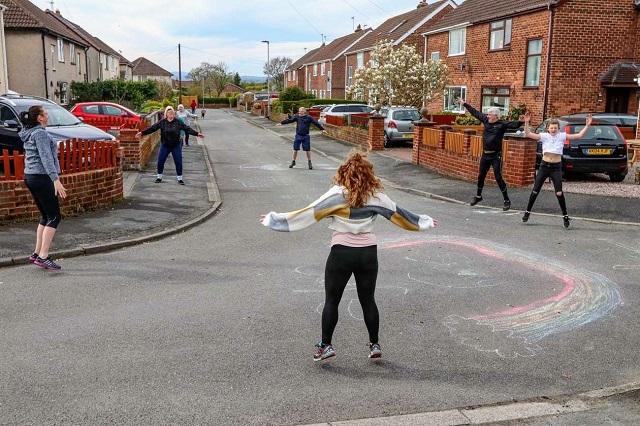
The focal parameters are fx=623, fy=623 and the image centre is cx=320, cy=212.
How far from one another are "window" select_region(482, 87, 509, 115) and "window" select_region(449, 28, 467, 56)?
365cm

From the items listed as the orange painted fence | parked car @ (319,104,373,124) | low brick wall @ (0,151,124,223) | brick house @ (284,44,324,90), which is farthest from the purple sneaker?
brick house @ (284,44,324,90)

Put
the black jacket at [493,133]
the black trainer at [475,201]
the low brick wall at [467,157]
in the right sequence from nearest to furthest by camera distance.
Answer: the black jacket at [493,133], the black trainer at [475,201], the low brick wall at [467,157]

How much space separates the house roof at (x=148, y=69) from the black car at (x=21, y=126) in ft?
345

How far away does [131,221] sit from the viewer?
31.9ft

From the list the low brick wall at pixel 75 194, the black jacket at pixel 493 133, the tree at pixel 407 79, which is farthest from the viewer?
the tree at pixel 407 79

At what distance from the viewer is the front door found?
23.6m

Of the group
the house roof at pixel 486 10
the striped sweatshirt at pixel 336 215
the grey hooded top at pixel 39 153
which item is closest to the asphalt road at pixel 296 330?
the striped sweatshirt at pixel 336 215

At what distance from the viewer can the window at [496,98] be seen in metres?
26.7

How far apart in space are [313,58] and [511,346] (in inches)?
2653

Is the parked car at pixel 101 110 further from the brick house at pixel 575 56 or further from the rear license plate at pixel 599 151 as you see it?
the rear license plate at pixel 599 151

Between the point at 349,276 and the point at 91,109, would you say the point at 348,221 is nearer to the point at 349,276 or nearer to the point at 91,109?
the point at 349,276

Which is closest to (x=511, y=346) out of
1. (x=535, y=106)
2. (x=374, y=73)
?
(x=535, y=106)

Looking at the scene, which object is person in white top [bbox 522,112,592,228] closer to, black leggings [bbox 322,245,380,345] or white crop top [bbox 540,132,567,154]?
white crop top [bbox 540,132,567,154]

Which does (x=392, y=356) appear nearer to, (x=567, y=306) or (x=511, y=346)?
(x=511, y=346)
